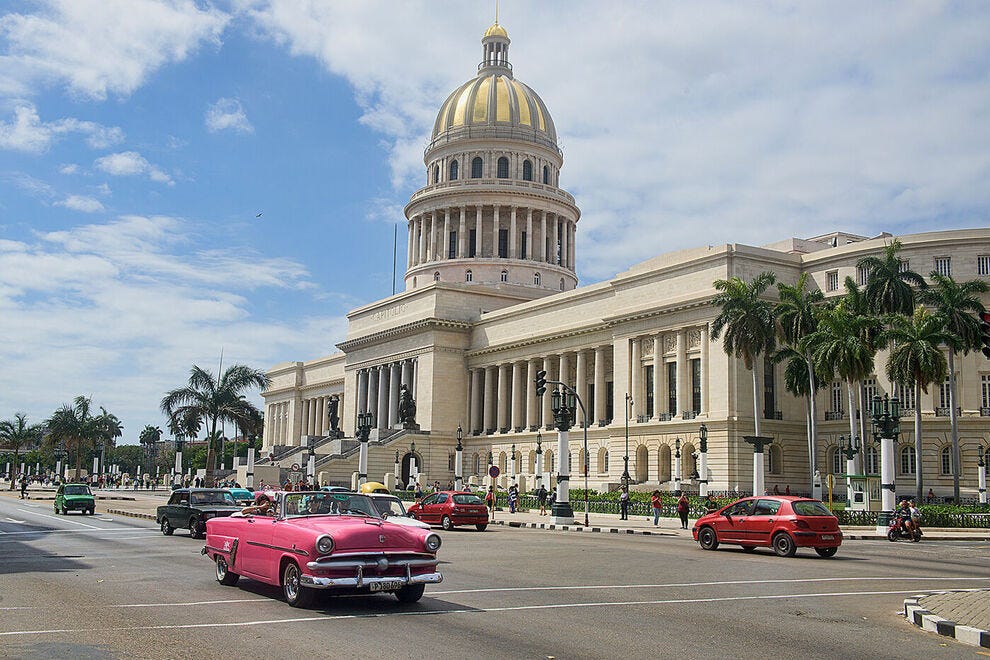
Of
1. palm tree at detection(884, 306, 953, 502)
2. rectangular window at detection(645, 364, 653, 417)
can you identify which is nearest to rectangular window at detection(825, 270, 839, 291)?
palm tree at detection(884, 306, 953, 502)

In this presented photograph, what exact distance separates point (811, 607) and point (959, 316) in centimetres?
4230

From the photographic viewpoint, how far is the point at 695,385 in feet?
209

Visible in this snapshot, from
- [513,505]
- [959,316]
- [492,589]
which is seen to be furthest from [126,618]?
[959,316]

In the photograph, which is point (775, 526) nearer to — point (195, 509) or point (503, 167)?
point (195, 509)

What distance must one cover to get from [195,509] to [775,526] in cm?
1767

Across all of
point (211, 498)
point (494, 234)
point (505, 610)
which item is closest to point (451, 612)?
point (505, 610)

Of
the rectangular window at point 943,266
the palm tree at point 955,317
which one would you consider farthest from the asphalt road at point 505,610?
the rectangular window at point 943,266

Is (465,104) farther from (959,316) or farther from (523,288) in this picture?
(959,316)

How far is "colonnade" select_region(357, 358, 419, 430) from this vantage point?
9281 centimetres

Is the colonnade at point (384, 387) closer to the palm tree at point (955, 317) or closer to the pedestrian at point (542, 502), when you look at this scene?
the pedestrian at point (542, 502)

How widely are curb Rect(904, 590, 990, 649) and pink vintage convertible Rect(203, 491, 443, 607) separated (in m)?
6.74

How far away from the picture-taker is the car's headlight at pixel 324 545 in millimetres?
13492

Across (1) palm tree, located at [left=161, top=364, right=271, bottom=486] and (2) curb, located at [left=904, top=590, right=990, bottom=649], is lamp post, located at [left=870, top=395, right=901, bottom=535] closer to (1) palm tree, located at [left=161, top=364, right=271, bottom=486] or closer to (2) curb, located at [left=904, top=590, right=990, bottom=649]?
(2) curb, located at [left=904, top=590, right=990, bottom=649]

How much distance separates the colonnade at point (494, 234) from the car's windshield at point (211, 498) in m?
72.4
